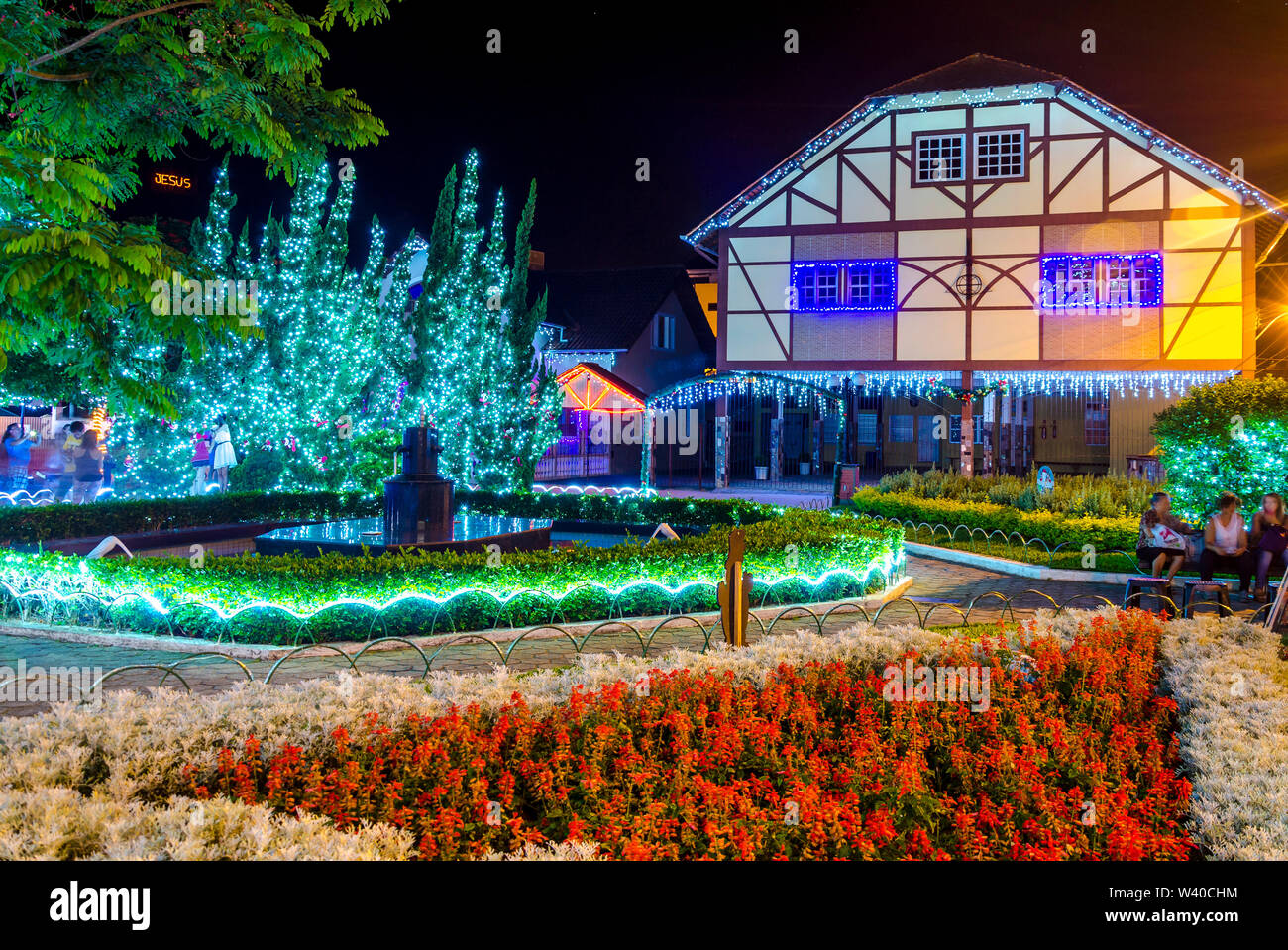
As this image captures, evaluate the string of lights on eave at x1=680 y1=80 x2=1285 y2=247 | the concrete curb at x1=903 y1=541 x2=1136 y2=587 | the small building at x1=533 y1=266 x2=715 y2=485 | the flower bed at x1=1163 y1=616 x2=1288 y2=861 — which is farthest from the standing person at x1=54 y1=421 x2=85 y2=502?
the flower bed at x1=1163 y1=616 x2=1288 y2=861

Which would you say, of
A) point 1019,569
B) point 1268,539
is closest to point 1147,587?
point 1268,539

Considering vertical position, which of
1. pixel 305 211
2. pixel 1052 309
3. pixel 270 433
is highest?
pixel 305 211

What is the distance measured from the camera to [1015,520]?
1772cm

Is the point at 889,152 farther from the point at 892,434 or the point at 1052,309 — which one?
the point at 892,434

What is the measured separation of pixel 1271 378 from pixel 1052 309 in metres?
11.2

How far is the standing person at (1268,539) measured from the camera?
→ 12.2m

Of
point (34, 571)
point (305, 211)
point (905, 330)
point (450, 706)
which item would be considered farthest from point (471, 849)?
point (905, 330)

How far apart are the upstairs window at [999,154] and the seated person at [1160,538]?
1473cm

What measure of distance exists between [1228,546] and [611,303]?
2993 centimetres

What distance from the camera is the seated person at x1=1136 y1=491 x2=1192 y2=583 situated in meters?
12.2

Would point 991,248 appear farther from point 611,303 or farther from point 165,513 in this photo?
point 165,513

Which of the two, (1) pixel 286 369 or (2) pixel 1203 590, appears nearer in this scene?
(2) pixel 1203 590

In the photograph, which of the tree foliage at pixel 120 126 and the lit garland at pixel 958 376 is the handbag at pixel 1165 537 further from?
the lit garland at pixel 958 376

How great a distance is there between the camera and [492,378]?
2298 cm
